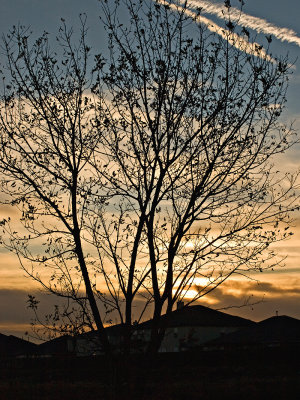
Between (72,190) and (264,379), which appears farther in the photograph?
(264,379)

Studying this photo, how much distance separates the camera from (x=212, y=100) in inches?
492

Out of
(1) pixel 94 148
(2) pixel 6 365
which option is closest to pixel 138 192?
(1) pixel 94 148

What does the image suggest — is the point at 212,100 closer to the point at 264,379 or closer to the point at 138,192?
the point at 138,192

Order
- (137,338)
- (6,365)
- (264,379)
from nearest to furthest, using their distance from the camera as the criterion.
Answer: (137,338) → (264,379) → (6,365)

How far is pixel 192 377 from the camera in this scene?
2234 cm

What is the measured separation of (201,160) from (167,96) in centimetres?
169

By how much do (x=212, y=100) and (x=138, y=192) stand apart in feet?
9.09

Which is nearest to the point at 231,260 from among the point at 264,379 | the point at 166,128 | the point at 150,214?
the point at 150,214

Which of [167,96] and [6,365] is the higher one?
[167,96]

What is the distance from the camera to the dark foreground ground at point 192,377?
18500 millimetres

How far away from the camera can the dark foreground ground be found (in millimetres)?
18500

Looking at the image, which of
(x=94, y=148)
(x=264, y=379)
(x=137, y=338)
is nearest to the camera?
(x=137, y=338)

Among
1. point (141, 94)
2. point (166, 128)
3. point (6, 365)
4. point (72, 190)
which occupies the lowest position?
point (6, 365)

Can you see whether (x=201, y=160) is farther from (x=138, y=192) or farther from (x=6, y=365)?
(x=6, y=365)
